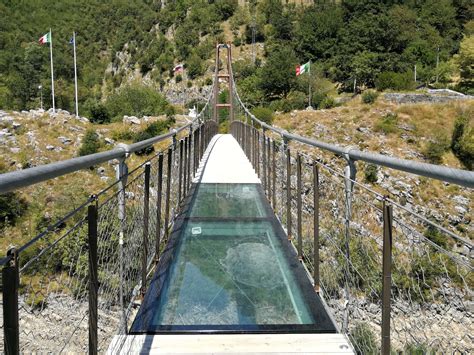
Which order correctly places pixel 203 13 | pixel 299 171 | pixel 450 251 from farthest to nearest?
pixel 203 13, pixel 299 171, pixel 450 251

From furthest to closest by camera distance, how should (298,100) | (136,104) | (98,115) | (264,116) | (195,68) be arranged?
(195,68) < (136,104) < (298,100) < (98,115) < (264,116)

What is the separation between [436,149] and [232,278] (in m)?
23.7

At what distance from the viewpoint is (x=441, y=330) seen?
1268 mm

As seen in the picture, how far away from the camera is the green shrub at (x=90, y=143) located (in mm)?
21734

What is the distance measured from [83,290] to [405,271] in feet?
3.99

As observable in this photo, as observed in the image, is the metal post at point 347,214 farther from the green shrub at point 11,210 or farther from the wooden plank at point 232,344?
the green shrub at point 11,210

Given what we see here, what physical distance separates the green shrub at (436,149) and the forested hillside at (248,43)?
11.7 meters

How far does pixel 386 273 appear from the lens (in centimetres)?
130

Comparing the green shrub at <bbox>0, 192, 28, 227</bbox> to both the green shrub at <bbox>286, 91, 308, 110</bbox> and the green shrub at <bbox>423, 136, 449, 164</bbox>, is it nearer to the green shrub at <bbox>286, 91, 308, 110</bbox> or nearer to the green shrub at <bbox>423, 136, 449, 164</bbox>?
the green shrub at <bbox>423, 136, 449, 164</bbox>

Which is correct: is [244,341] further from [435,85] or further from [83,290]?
[435,85]

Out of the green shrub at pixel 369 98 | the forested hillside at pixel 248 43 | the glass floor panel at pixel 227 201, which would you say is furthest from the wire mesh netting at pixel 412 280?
the forested hillside at pixel 248 43

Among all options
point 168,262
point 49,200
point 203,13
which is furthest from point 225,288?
point 203,13

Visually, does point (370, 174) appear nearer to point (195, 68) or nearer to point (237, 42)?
point (195, 68)

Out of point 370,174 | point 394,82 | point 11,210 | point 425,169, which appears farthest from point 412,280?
point 394,82
